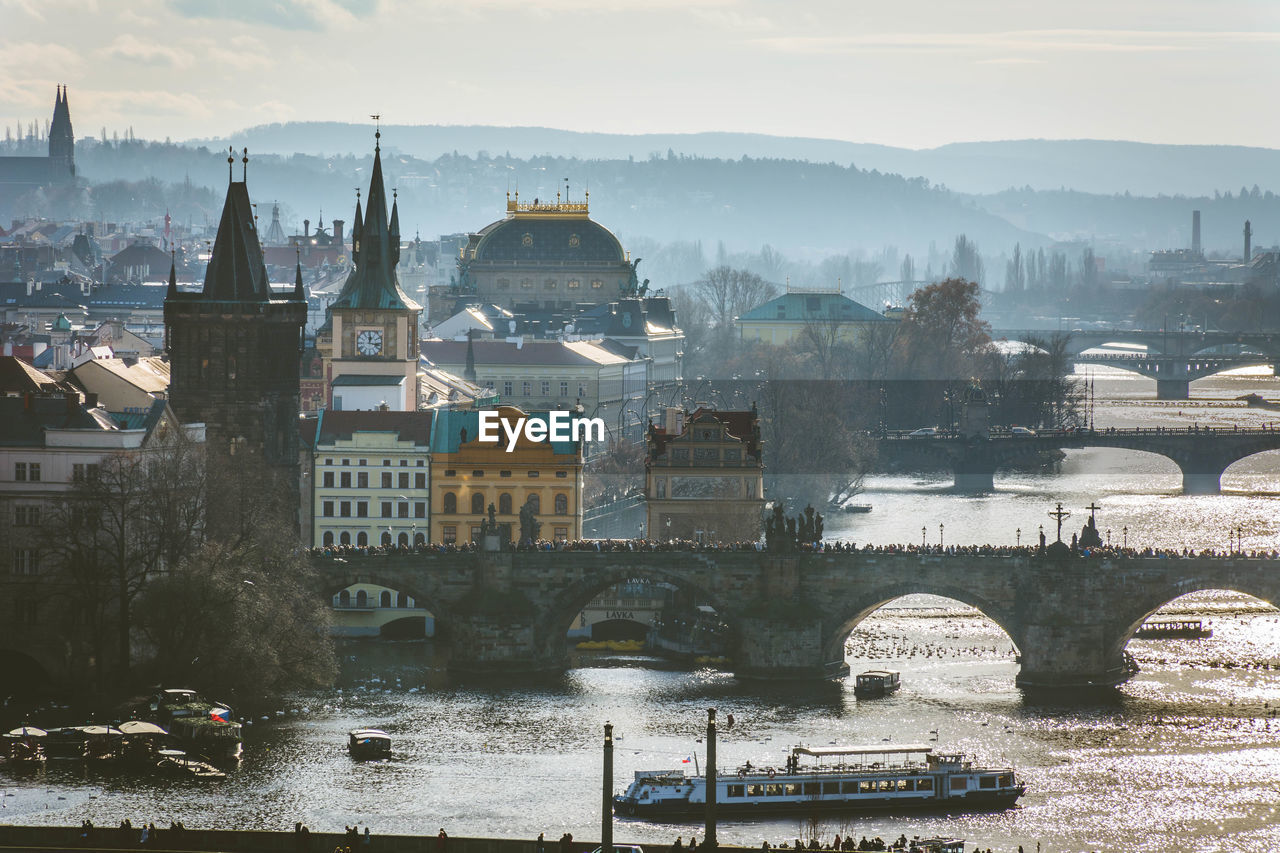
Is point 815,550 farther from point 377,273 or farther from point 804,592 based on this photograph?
point 377,273

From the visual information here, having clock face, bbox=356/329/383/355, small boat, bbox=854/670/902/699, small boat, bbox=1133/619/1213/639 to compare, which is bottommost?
small boat, bbox=854/670/902/699

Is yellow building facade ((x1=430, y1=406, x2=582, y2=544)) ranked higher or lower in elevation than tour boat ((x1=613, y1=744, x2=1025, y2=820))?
higher

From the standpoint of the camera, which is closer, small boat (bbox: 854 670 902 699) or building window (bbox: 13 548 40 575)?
building window (bbox: 13 548 40 575)

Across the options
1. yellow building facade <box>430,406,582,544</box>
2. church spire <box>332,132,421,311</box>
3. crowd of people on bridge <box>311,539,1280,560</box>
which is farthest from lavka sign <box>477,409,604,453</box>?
church spire <box>332,132,421,311</box>

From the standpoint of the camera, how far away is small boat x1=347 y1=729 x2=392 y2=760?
323 ft

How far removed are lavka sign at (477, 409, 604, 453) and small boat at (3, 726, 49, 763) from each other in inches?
1498

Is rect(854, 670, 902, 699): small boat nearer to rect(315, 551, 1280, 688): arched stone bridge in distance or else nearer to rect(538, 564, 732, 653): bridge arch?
rect(315, 551, 1280, 688): arched stone bridge in distance

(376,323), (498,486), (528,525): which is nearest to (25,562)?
(528,525)

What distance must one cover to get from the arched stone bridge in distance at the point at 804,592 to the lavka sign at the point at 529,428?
13537mm

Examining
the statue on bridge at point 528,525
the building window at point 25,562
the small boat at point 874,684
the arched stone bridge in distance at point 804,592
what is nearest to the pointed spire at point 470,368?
the statue on bridge at point 528,525

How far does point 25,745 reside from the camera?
94.9 meters

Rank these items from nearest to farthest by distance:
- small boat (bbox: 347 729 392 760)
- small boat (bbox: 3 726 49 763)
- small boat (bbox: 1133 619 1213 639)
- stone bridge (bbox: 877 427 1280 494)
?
1. small boat (bbox: 3 726 49 763)
2. small boat (bbox: 347 729 392 760)
3. small boat (bbox: 1133 619 1213 639)
4. stone bridge (bbox: 877 427 1280 494)

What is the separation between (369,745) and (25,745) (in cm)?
1122

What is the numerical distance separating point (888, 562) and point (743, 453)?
1781 cm
